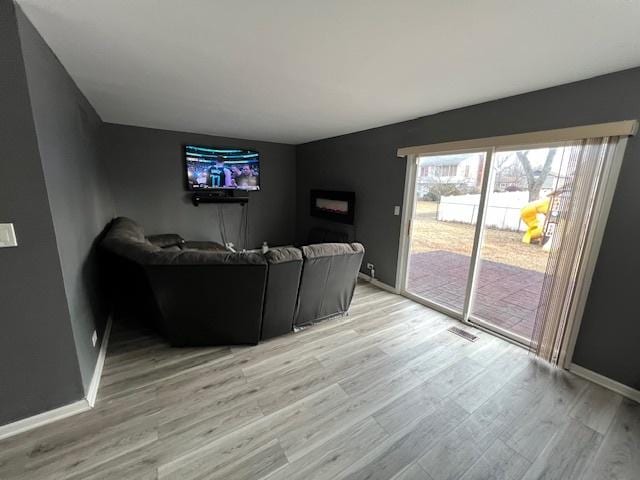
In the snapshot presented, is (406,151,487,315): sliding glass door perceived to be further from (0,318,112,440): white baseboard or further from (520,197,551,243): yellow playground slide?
(0,318,112,440): white baseboard

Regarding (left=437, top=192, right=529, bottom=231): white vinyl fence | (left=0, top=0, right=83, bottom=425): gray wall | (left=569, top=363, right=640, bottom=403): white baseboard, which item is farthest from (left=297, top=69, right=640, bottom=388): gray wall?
(left=0, top=0, right=83, bottom=425): gray wall

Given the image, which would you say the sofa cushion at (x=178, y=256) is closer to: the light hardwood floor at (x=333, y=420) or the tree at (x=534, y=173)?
the light hardwood floor at (x=333, y=420)

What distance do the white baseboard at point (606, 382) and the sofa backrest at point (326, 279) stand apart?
6.86 feet

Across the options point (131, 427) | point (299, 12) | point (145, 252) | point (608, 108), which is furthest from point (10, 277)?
point (608, 108)

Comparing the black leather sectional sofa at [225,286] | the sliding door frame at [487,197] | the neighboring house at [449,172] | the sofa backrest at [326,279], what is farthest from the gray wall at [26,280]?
the neighboring house at [449,172]

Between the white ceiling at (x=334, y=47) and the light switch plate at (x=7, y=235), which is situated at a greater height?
the white ceiling at (x=334, y=47)

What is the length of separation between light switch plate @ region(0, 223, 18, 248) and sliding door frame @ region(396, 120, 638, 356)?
3619 millimetres

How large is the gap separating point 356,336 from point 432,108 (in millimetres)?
2646

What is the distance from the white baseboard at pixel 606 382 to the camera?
201 centimetres

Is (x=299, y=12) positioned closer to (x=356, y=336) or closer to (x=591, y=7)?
(x=591, y=7)

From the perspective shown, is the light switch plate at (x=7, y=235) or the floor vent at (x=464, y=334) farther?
the floor vent at (x=464, y=334)

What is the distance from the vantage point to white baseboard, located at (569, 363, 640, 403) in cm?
201

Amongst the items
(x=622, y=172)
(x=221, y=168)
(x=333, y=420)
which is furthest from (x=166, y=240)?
(x=622, y=172)

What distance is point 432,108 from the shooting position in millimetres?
2967
